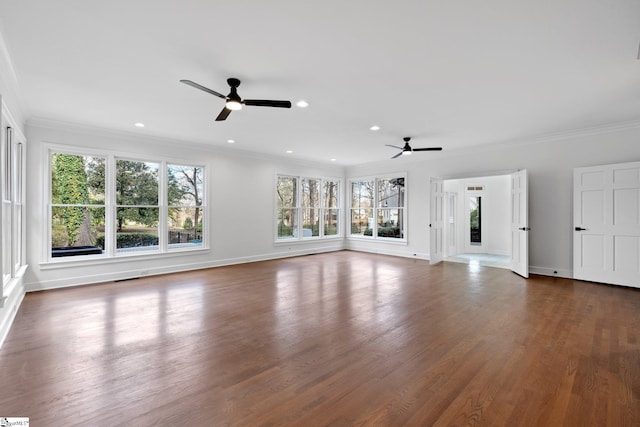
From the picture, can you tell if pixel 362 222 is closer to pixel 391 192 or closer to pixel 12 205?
pixel 391 192

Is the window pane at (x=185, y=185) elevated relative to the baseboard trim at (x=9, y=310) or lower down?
elevated

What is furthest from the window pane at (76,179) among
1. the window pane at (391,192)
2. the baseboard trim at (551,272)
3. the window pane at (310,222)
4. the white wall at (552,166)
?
the baseboard trim at (551,272)

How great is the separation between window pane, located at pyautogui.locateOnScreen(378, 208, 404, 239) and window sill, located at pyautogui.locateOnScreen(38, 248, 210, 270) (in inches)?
209

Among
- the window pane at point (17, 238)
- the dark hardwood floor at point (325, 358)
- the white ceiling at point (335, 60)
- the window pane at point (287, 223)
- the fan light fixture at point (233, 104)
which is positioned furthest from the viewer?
the window pane at point (287, 223)

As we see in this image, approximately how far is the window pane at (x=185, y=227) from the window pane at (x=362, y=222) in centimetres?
496

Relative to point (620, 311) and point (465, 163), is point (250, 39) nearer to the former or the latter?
point (620, 311)

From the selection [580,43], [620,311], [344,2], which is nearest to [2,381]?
[344,2]

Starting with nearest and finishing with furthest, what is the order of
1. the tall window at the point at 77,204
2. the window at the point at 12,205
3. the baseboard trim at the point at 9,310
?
1. the baseboard trim at the point at 9,310
2. the window at the point at 12,205
3. the tall window at the point at 77,204

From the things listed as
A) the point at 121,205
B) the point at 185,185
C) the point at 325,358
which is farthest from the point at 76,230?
the point at 325,358

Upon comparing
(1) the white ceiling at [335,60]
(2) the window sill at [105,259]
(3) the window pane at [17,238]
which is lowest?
(2) the window sill at [105,259]

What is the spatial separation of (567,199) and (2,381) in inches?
322

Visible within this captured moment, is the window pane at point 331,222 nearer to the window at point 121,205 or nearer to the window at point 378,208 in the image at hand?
the window at point 378,208

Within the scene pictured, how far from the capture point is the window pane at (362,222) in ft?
31.9

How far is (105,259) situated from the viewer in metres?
5.61
